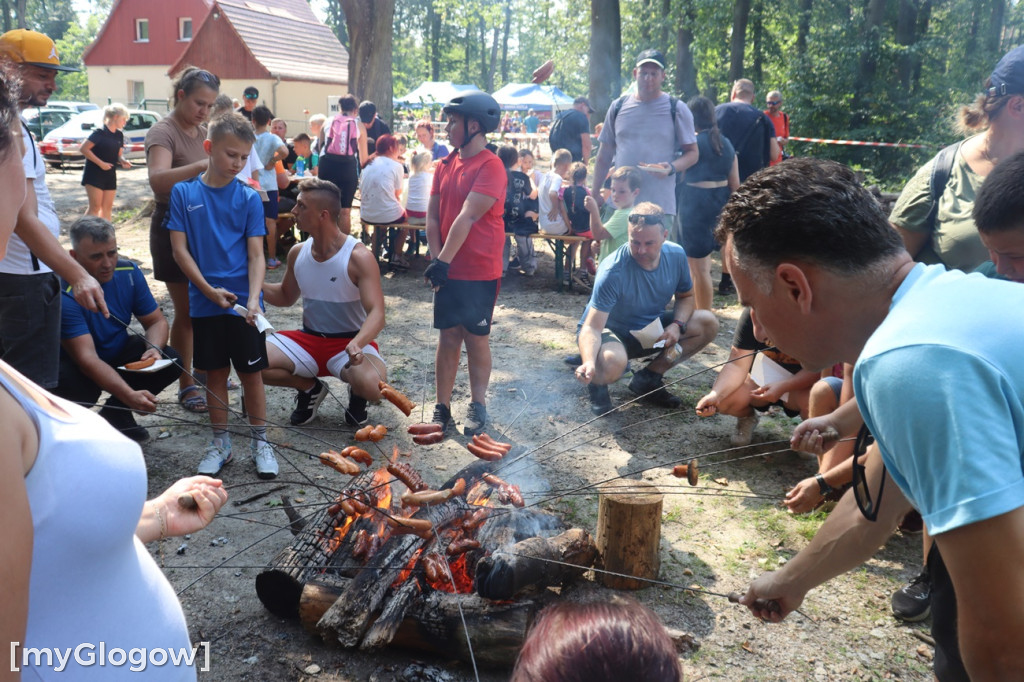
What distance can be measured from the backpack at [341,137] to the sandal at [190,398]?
5.85 metres

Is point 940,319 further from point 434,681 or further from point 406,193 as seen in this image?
point 406,193

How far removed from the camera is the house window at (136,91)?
4188cm

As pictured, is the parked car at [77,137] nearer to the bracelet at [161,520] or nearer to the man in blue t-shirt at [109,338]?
the man in blue t-shirt at [109,338]

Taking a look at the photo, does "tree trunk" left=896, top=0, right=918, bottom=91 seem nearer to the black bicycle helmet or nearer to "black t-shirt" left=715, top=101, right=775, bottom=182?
"black t-shirt" left=715, top=101, right=775, bottom=182

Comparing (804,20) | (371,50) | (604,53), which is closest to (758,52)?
(804,20)

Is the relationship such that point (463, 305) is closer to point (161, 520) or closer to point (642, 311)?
point (642, 311)

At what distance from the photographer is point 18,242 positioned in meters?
4.01

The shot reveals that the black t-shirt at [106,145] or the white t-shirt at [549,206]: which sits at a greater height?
the black t-shirt at [106,145]

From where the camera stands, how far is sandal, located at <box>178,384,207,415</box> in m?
5.64

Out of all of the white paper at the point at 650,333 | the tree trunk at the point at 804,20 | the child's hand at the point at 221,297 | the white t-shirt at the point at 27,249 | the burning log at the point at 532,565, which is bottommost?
the burning log at the point at 532,565

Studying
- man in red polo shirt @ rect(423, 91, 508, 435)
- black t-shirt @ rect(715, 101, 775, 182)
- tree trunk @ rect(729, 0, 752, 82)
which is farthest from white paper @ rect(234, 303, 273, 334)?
tree trunk @ rect(729, 0, 752, 82)

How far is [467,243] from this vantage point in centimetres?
537

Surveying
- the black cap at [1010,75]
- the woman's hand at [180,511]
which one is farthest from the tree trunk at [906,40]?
the woman's hand at [180,511]

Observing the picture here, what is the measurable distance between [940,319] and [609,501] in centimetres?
263
